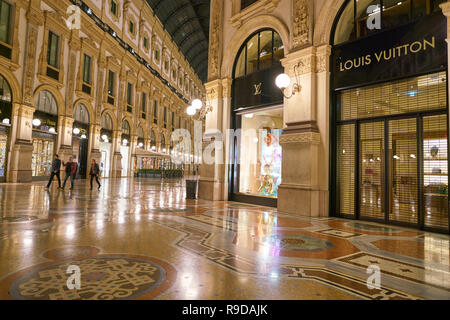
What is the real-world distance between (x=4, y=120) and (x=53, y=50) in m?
5.85

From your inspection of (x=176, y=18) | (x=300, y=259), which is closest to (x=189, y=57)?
(x=176, y=18)

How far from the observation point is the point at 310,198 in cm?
645

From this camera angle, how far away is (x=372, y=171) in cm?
611

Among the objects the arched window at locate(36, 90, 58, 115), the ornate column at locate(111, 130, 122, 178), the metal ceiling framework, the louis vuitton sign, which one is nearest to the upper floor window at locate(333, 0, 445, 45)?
the louis vuitton sign

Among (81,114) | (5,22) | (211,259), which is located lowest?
(211,259)

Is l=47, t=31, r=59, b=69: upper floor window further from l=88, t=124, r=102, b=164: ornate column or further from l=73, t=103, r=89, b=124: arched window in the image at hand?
l=88, t=124, r=102, b=164: ornate column

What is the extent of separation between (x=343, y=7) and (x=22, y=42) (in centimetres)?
1593

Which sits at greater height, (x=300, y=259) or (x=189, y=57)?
(x=189, y=57)

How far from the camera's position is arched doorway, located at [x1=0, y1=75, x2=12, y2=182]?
517 inches

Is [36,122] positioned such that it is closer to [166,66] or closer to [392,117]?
[392,117]

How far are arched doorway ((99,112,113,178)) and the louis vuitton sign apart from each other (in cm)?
1992

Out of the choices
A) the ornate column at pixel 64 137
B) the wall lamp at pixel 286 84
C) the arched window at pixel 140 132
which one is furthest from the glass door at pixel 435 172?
the arched window at pixel 140 132

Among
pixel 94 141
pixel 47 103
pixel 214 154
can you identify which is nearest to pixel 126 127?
pixel 94 141

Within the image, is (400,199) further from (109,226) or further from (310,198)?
(109,226)
